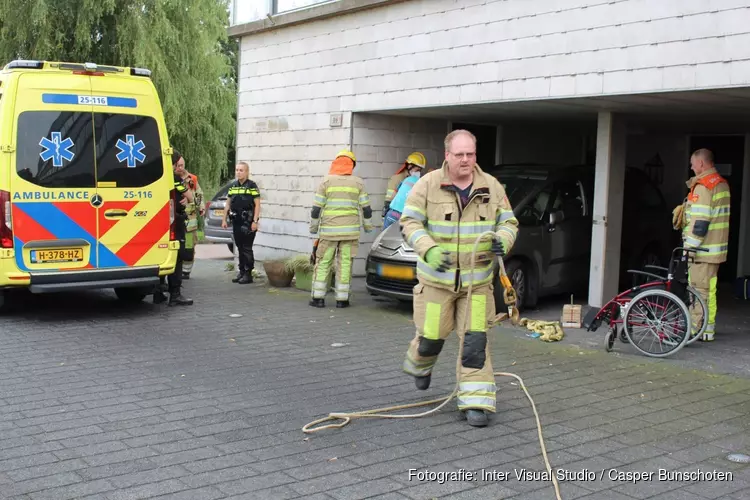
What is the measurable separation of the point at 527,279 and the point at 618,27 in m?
3.20

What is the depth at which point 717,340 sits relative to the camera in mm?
8695

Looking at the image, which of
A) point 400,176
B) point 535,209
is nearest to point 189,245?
point 400,176

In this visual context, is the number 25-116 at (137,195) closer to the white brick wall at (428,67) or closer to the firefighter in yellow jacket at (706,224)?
the white brick wall at (428,67)

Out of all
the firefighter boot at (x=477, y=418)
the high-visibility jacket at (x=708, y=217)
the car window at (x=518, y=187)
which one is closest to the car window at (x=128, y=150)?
the car window at (x=518, y=187)

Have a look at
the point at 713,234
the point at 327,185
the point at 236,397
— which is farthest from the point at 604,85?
the point at 236,397

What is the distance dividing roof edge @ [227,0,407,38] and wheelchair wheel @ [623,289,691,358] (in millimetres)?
5323

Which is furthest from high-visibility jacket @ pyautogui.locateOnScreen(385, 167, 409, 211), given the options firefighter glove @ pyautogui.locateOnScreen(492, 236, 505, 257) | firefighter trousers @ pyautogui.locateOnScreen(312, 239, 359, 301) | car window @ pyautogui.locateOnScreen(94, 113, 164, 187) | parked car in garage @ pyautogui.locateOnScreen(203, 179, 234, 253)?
firefighter glove @ pyautogui.locateOnScreen(492, 236, 505, 257)

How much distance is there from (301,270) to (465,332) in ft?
20.5

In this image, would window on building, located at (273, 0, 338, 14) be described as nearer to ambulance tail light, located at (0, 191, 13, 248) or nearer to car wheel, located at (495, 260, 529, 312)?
car wheel, located at (495, 260, 529, 312)

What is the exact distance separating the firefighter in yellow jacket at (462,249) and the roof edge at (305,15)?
595 centimetres

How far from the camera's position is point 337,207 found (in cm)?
1019

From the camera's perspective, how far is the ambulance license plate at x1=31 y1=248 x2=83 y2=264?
861cm

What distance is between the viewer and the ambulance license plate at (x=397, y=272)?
9.58m

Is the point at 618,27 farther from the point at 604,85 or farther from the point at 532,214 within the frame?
the point at 532,214
